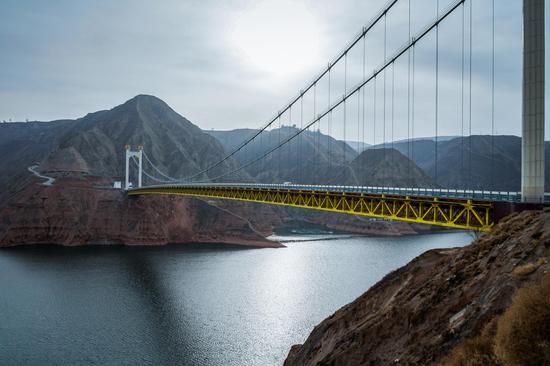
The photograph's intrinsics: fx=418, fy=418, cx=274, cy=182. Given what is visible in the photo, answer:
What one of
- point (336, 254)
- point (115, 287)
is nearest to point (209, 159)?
point (336, 254)

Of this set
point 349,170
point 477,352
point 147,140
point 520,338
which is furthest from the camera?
point 349,170

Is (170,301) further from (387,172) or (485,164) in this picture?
(485,164)

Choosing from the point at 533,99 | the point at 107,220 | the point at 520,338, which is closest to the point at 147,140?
the point at 107,220

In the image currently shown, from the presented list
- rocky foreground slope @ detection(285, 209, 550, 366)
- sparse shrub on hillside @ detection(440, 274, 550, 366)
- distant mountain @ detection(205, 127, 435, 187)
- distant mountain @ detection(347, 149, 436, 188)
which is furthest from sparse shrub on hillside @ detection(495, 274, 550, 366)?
distant mountain @ detection(347, 149, 436, 188)

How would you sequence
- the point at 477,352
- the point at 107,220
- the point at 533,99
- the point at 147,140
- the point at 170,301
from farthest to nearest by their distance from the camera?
the point at 147,140
the point at 107,220
the point at 170,301
the point at 533,99
the point at 477,352

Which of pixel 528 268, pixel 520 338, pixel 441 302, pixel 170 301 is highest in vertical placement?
pixel 528 268

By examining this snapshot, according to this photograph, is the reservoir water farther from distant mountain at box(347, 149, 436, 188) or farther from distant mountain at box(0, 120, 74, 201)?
distant mountain at box(347, 149, 436, 188)

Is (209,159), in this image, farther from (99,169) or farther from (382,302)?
(382,302)
